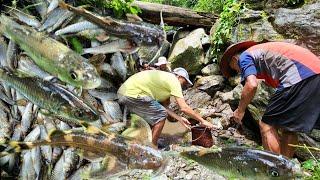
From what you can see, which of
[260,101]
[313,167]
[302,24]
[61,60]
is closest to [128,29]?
[61,60]

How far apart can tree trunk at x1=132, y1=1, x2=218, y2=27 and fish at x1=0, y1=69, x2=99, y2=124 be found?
4258 mm

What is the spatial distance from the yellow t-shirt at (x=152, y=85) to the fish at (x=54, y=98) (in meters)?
1.98

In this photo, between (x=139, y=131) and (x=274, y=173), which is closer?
(x=274, y=173)

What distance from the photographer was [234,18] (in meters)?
8.47

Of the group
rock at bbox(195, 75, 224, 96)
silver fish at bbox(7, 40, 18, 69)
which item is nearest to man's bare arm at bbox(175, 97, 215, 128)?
silver fish at bbox(7, 40, 18, 69)

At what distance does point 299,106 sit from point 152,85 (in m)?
2.14

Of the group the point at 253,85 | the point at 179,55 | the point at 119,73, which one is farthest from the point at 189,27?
the point at 253,85

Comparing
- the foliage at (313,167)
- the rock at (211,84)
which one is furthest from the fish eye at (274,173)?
the rock at (211,84)

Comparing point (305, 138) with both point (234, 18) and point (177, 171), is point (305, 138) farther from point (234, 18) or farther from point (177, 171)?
point (234, 18)

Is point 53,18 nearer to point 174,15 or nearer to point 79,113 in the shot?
point 79,113

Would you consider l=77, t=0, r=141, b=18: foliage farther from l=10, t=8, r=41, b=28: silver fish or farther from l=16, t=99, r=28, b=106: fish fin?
l=16, t=99, r=28, b=106: fish fin

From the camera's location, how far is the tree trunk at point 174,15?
872cm

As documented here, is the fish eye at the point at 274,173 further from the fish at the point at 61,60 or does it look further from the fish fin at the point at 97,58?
the fish fin at the point at 97,58

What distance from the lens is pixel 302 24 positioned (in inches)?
289
